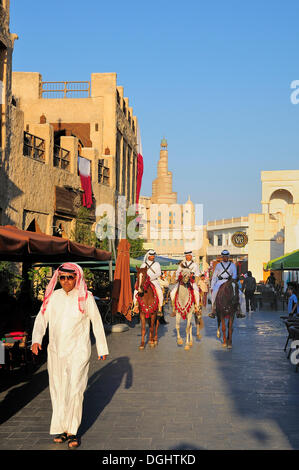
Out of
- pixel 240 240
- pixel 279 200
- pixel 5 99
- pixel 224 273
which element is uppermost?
pixel 279 200

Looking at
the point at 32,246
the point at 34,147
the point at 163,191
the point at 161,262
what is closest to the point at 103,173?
the point at 161,262

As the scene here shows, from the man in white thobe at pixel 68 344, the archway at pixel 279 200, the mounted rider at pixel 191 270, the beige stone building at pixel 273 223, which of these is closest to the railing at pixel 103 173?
the beige stone building at pixel 273 223

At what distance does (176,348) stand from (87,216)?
52.9ft

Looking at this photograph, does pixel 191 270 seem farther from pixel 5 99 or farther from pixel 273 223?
pixel 273 223

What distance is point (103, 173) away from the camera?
1266 inches

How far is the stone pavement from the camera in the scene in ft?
17.5

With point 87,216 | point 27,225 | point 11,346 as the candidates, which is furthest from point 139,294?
point 87,216

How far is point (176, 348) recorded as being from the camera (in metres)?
12.1

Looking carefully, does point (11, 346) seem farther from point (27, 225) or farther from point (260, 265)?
point (260, 265)

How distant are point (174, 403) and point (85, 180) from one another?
859 inches

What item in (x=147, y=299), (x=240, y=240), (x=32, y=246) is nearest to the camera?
(x=32, y=246)

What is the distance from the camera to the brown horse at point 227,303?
1209cm

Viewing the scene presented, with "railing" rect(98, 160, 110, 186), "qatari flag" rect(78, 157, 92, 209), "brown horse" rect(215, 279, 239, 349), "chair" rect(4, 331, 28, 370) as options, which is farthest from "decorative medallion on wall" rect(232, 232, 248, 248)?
"chair" rect(4, 331, 28, 370)

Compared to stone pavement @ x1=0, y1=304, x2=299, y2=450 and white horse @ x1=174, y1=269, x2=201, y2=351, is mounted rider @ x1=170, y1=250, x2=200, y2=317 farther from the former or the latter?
stone pavement @ x1=0, y1=304, x2=299, y2=450
